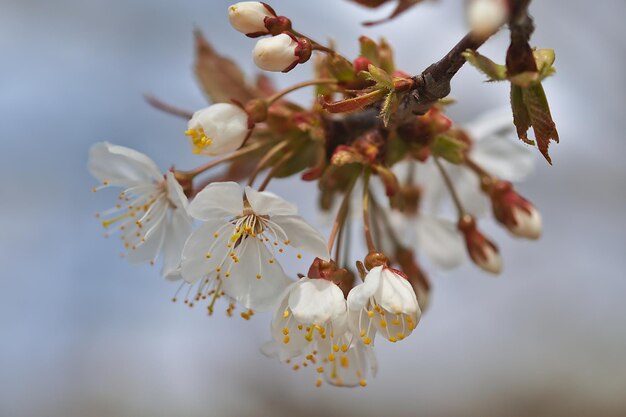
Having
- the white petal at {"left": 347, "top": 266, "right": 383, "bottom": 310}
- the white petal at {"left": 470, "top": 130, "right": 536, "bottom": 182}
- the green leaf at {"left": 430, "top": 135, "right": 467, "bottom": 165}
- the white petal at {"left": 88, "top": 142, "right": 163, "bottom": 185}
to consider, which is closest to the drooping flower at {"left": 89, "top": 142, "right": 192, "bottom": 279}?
the white petal at {"left": 88, "top": 142, "right": 163, "bottom": 185}

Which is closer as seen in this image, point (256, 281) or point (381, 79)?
point (381, 79)

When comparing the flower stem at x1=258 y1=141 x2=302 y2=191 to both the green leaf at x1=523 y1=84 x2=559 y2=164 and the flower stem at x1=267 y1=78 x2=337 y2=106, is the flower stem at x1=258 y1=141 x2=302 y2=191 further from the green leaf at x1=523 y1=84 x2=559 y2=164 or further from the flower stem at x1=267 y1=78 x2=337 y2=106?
the green leaf at x1=523 y1=84 x2=559 y2=164

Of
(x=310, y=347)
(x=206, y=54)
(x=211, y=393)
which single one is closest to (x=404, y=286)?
(x=310, y=347)

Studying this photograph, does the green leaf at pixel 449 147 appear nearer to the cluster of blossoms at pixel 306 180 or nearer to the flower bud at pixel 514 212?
the cluster of blossoms at pixel 306 180

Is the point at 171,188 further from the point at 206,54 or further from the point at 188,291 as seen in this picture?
the point at 206,54

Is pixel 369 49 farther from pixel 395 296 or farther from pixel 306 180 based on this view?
pixel 395 296

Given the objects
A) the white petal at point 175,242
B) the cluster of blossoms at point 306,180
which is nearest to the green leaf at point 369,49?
the cluster of blossoms at point 306,180

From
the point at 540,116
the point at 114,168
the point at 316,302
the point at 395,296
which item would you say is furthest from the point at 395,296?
the point at 114,168
